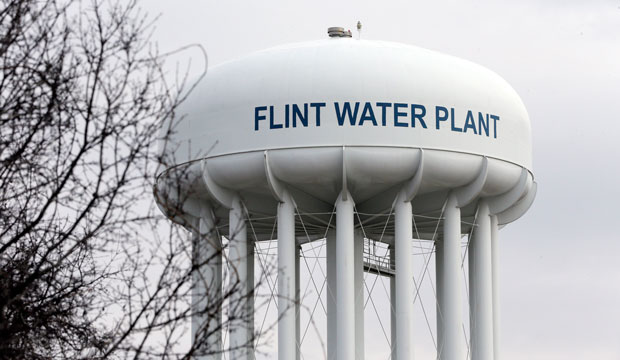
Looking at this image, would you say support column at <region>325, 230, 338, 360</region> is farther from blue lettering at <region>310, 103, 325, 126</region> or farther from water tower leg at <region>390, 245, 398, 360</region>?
blue lettering at <region>310, 103, 325, 126</region>

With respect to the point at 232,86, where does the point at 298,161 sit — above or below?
below

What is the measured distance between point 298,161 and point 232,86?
2121 millimetres

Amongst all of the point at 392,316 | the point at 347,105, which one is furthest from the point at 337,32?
the point at 392,316

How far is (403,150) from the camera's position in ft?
74.7

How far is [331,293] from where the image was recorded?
25328 millimetres

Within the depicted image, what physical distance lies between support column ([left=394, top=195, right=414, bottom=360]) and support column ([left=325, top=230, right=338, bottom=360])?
70.5 inches

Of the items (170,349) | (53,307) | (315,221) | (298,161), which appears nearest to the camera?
(170,349)

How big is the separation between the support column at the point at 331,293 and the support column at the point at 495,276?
3.08 meters

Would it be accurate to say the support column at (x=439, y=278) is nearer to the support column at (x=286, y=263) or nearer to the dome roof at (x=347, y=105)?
the dome roof at (x=347, y=105)

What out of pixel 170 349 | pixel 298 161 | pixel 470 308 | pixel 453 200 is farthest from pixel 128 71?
pixel 470 308

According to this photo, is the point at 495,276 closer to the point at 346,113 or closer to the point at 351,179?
the point at 351,179

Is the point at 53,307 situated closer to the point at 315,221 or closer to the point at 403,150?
the point at 403,150

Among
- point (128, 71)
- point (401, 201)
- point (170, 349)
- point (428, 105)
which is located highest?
point (428, 105)

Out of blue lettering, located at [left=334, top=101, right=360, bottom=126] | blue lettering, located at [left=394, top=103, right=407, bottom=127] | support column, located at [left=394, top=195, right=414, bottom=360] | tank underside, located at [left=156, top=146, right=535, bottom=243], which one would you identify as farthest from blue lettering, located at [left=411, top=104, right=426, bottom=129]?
support column, located at [left=394, top=195, right=414, bottom=360]
